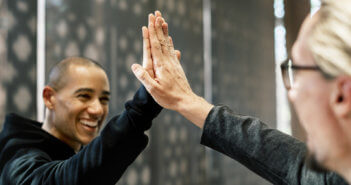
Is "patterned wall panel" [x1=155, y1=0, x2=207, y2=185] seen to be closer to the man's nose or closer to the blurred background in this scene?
the blurred background

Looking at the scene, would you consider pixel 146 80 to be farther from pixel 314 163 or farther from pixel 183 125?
pixel 183 125

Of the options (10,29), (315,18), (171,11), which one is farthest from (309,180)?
(171,11)

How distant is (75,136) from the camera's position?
6.40 ft

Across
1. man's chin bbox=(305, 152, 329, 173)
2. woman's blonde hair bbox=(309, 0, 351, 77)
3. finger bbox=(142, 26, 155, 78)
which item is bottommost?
man's chin bbox=(305, 152, 329, 173)

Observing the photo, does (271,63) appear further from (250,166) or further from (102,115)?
(250,166)

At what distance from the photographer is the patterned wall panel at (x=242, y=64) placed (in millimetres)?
4785

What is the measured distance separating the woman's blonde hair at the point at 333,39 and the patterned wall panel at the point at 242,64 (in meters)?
3.82

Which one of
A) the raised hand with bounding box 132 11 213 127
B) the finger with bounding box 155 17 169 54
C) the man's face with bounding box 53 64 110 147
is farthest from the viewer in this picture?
the man's face with bounding box 53 64 110 147

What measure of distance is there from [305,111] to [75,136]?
1.30 metres

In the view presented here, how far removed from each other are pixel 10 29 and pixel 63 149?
0.85 metres

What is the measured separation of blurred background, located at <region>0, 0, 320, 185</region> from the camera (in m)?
2.37

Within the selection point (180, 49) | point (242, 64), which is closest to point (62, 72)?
point (180, 49)

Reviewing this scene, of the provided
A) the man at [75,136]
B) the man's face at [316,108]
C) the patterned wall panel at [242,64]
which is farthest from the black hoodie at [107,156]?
the patterned wall panel at [242,64]

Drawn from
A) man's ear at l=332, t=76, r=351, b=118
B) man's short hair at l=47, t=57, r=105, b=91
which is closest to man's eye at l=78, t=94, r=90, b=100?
man's short hair at l=47, t=57, r=105, b=91
